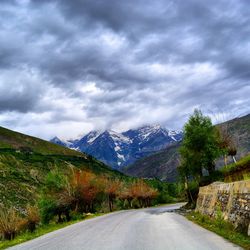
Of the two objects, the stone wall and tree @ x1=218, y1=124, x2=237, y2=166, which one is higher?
tree @ x1=218, y1=124, x2=237, y2=166

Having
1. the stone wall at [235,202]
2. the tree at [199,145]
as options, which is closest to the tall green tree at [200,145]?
the tree at [199,145]

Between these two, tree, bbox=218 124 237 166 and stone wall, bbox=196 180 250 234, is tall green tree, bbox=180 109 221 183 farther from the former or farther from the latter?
stone wall, bbox=196 180 250 234

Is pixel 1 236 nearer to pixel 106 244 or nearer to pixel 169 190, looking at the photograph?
pixel 106 244

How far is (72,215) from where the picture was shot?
5878 cm

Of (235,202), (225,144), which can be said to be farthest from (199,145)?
(235,202)

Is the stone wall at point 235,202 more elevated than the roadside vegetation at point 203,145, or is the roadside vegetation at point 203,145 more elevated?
the roadside vegetation at point 203,145

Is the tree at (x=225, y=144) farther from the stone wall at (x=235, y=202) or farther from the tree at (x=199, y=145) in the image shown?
the stone wall at (x=235, y=202)

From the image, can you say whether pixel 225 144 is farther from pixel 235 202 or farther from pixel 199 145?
pixel 235 202

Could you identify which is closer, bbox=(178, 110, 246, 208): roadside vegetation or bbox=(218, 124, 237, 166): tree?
bbox=(218, 124, 237, 166): tree

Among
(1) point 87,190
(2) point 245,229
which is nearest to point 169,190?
(1) point 87,190

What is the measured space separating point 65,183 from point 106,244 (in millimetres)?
48022

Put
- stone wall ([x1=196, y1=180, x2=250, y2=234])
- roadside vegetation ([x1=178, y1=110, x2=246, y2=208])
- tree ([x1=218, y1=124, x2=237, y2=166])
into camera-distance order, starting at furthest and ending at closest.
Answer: roadside vegetation ([x1=178, y1=110, x2=246, y2=208])
tree ([x1=218, y1=124, x2=237, y2=166])
stone wall ([x1=196, y1=180, x2=250, y2=234])

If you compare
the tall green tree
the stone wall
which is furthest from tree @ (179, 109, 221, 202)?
the stone wall

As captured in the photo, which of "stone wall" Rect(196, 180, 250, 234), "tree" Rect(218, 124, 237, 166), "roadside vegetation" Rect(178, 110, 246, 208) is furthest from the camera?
"roadside vegetation" Rect(178, 110, 246, 208)
